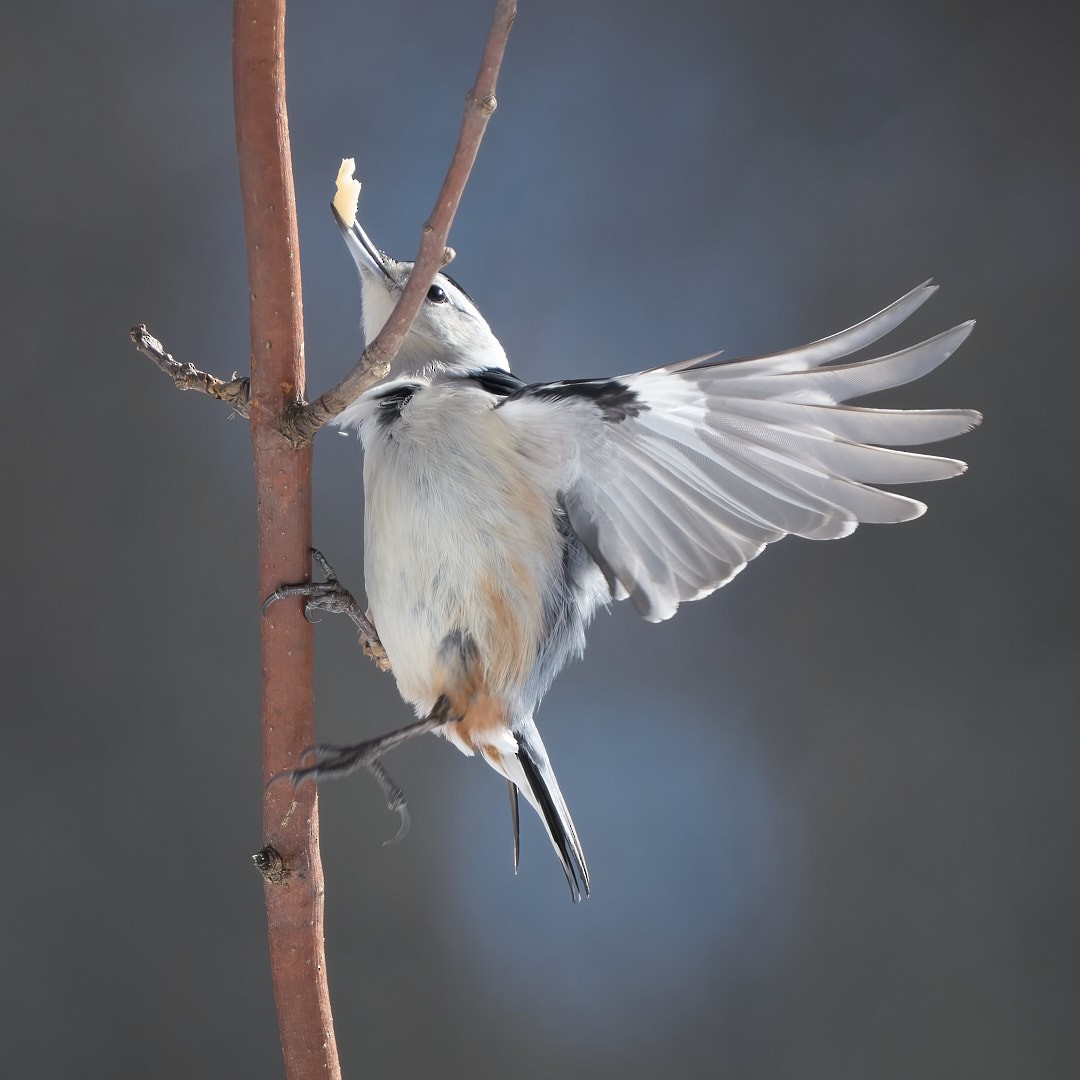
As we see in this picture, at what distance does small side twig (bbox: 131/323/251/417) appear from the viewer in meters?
0.60

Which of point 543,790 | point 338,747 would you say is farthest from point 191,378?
point 543,790

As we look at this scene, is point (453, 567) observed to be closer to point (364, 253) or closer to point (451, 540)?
point (451, 540)

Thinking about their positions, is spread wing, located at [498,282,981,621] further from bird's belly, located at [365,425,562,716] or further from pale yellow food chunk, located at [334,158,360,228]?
pale yellow food chunk, located at [334,158,360,228]

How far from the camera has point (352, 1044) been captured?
3.99 ft

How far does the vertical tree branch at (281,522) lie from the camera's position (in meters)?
0.57

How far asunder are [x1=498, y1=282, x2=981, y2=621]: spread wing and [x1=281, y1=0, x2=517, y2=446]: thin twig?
14 centimetres

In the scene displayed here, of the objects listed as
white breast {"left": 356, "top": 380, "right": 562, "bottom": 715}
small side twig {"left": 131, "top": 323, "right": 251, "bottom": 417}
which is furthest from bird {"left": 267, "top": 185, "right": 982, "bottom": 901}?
small side twig {"left": 131, "top": 323, "right": 251, "bottom": 417}

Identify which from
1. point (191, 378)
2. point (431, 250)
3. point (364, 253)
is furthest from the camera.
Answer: point (364, 253)

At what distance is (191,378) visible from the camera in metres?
0.61

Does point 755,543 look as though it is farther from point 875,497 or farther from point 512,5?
point 512,5

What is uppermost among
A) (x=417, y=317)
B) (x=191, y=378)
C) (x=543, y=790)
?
(x=417, y=317)

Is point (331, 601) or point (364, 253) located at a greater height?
point (364, 253)

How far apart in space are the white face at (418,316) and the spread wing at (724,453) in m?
0.15

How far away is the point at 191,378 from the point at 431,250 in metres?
0.17
